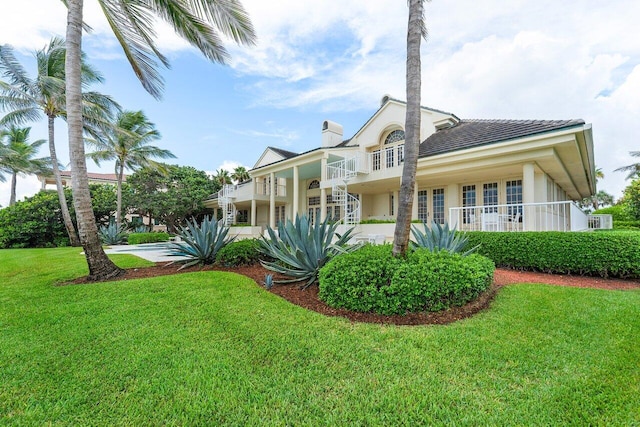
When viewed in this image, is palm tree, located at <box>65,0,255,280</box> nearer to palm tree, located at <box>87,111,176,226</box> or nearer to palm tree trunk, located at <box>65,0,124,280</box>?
palm tree trunk, located at <box>65,0,124,280</box>

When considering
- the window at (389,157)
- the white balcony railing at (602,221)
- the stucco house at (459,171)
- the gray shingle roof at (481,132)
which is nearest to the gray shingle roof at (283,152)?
the stucco house at (459,171)

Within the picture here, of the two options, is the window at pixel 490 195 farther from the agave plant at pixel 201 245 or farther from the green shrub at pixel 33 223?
the green shrub at pixel 33 223

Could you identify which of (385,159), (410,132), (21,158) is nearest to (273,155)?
(385,159)

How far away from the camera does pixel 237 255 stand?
8016 mm

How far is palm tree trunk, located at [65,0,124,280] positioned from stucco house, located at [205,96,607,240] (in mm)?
Result: 5177

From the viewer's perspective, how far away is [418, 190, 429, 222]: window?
1496cm

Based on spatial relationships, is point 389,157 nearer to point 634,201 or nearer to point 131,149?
point 634,201

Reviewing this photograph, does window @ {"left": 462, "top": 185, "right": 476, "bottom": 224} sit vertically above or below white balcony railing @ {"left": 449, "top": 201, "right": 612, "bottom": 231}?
above

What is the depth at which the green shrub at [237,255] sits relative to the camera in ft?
26.2

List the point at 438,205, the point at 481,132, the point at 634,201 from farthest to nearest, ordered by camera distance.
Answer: the point at 634,201 < the point at 438,205 < the point at 481,132

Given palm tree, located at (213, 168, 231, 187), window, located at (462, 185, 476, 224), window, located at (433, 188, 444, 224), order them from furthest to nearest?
palm tree, located at (213, 168, 231, 187) → window, located at (433, 188, 444, 224) → window, located at (462, 185, 476, 224)

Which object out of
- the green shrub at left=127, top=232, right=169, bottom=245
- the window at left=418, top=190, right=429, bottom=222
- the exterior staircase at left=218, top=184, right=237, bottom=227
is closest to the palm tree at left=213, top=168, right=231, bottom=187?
the exterior staircase at left=218, top=184, right=237, bottom=227

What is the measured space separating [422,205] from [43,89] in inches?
816

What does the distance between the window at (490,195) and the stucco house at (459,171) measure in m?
0.04
